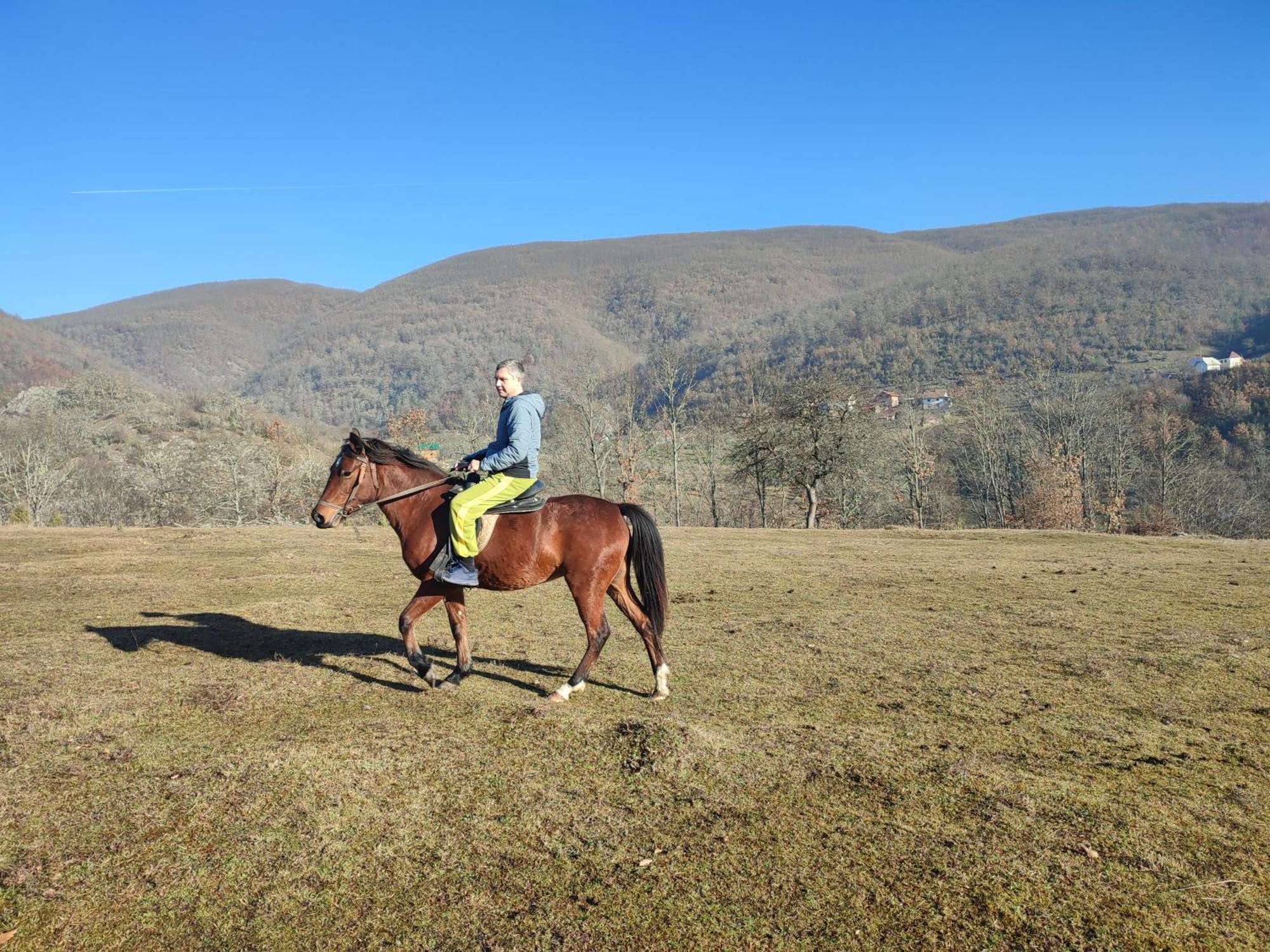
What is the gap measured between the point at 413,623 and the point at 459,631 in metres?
0.48

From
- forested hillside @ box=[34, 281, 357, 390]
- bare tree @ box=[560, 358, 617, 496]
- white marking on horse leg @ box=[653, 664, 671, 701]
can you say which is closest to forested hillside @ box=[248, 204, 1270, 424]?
bare tree @ box=[560, 358, 617, 496]

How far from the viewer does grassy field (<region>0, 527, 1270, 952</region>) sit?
3387 mm

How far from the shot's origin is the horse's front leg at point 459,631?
7207 mm

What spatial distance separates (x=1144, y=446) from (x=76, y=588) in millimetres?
72240

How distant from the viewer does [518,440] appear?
6793 mm

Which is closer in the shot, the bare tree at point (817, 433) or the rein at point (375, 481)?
the rein at point (375, 481)

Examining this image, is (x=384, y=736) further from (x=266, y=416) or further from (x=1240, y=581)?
(x=266, y=416)

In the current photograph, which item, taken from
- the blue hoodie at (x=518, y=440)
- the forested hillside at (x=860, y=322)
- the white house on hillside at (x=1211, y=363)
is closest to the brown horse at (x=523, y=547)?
the blue hoodie at (x=518, y=440)

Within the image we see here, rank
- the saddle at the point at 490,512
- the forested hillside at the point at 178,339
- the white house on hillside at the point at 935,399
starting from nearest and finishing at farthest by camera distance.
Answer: the saddle at the point at 490,512 < the white house on hillside at the point at 935,399 < the forested hillside at the point at 178,339

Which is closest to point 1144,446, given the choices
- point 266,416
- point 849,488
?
point 849,488

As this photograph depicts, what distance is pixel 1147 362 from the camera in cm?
9894

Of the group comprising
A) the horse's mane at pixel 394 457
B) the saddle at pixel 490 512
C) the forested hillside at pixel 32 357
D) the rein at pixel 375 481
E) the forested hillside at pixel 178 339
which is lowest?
the saddle at pixel 490 512

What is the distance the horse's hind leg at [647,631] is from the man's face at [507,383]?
209 centimetres

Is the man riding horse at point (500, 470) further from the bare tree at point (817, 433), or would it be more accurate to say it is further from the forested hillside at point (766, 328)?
the forested hillside at point (766, 328)
